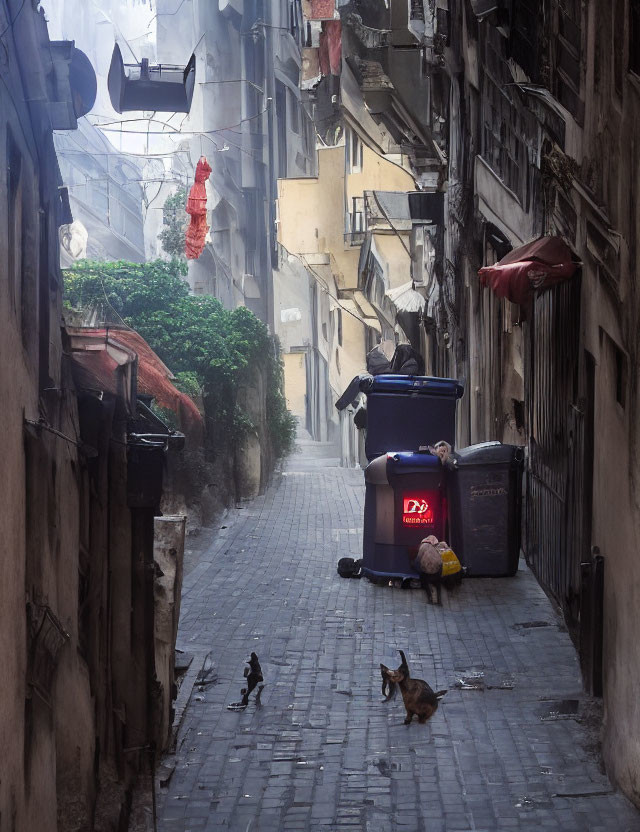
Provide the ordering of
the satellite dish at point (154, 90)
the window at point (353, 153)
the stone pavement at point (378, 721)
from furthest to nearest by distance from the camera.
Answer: the window at point (353, 153)
the satellite dish at point (154, 90)
the stone pavement at point (378, 721)

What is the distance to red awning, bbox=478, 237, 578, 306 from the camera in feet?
38.1

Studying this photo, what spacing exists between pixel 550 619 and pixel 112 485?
678 centimetres

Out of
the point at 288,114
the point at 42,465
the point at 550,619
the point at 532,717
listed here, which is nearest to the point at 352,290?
the point at 288,114

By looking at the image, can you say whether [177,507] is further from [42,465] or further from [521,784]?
[42,465]

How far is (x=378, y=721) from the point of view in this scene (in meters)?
10.4

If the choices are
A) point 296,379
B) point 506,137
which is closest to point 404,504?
point 506,137

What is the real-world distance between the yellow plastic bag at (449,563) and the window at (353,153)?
2318 centimetres

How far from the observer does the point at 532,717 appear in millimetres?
10266

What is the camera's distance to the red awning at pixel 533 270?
11.6m

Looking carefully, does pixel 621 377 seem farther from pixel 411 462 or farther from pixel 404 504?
pixel 404 504

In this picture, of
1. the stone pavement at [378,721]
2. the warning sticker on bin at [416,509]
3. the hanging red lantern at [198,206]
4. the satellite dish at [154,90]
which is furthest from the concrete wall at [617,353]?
the hanging red lantern at [198,206]

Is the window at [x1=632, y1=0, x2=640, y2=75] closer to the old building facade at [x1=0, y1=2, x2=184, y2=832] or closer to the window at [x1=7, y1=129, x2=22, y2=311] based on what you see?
the old building facade at [x1=0, y1=2, x2=184, y2=832]

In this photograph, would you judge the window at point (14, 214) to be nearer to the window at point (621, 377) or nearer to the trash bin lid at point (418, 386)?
the window at point (621, 377)

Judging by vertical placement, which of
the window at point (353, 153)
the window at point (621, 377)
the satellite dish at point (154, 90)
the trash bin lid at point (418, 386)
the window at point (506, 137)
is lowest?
the trash bin lid at point (418, 386)
